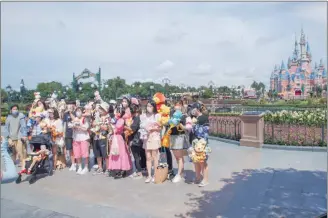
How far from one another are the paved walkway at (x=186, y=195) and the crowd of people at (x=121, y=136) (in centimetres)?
41

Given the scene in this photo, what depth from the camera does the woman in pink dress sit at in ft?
21.5

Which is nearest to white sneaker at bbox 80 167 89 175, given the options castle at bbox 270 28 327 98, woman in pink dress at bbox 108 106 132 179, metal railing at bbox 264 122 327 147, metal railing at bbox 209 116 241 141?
woman in pink dress at bbox 108 106 132 179

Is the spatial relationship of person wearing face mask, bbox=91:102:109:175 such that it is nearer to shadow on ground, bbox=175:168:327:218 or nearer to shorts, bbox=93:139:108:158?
shorts, bbox=93:139:108:158

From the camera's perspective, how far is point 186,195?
547cm

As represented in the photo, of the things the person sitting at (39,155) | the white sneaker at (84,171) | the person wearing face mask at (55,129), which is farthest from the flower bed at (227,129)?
the person sitting at (39,155)

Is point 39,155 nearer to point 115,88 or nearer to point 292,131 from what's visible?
point 292,131

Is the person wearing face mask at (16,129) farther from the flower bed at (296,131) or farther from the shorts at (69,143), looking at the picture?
the flower bed at (296,131)

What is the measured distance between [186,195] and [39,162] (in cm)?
344

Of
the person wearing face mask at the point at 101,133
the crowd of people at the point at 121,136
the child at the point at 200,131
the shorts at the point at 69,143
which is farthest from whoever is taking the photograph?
the shorts at the point at 69,143

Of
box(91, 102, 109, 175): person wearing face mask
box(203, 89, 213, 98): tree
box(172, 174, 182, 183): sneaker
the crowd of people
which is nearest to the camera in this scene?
the crowd of people

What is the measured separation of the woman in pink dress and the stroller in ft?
4.74

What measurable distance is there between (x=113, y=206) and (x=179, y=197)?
1161 mm

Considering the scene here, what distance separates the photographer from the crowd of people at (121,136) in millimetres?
6000

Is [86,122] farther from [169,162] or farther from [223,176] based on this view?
[223,176]
